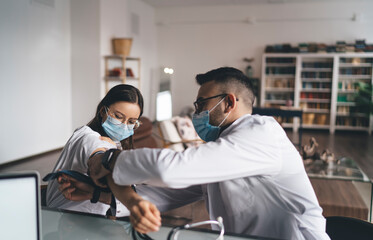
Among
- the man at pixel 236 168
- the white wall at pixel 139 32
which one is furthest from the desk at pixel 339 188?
the white wall at pixel 139 32

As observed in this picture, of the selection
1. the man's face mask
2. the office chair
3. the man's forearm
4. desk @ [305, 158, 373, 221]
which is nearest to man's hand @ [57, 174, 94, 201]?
the man's forearm

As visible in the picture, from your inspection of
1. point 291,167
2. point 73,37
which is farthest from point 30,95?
point 291,167

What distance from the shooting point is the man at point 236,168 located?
3.01 feet

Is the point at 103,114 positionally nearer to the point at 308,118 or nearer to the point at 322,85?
the point at 308,118

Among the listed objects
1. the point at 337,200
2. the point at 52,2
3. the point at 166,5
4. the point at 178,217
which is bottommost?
the point at 178,217

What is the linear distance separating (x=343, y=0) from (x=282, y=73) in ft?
7.90

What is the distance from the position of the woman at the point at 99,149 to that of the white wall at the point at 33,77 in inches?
Result: 152

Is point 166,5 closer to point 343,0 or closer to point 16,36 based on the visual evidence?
point 343,0

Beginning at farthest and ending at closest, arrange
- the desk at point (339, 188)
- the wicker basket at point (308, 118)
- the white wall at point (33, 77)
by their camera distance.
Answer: the wicker basket at point (308, 118) < the white wall at point (33, 77) < the desk at point (339, 188)

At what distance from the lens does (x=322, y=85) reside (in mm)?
9258

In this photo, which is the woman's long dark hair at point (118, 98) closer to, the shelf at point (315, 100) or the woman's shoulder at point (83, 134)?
the woman's shoulder at point (83, 134)

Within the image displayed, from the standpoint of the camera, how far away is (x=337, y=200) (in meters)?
2.87

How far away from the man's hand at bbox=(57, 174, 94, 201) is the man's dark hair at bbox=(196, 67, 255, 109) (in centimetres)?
60

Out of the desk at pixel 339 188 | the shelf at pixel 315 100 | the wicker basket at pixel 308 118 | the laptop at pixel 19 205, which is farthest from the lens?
the wicker basket at pixel 308 118
